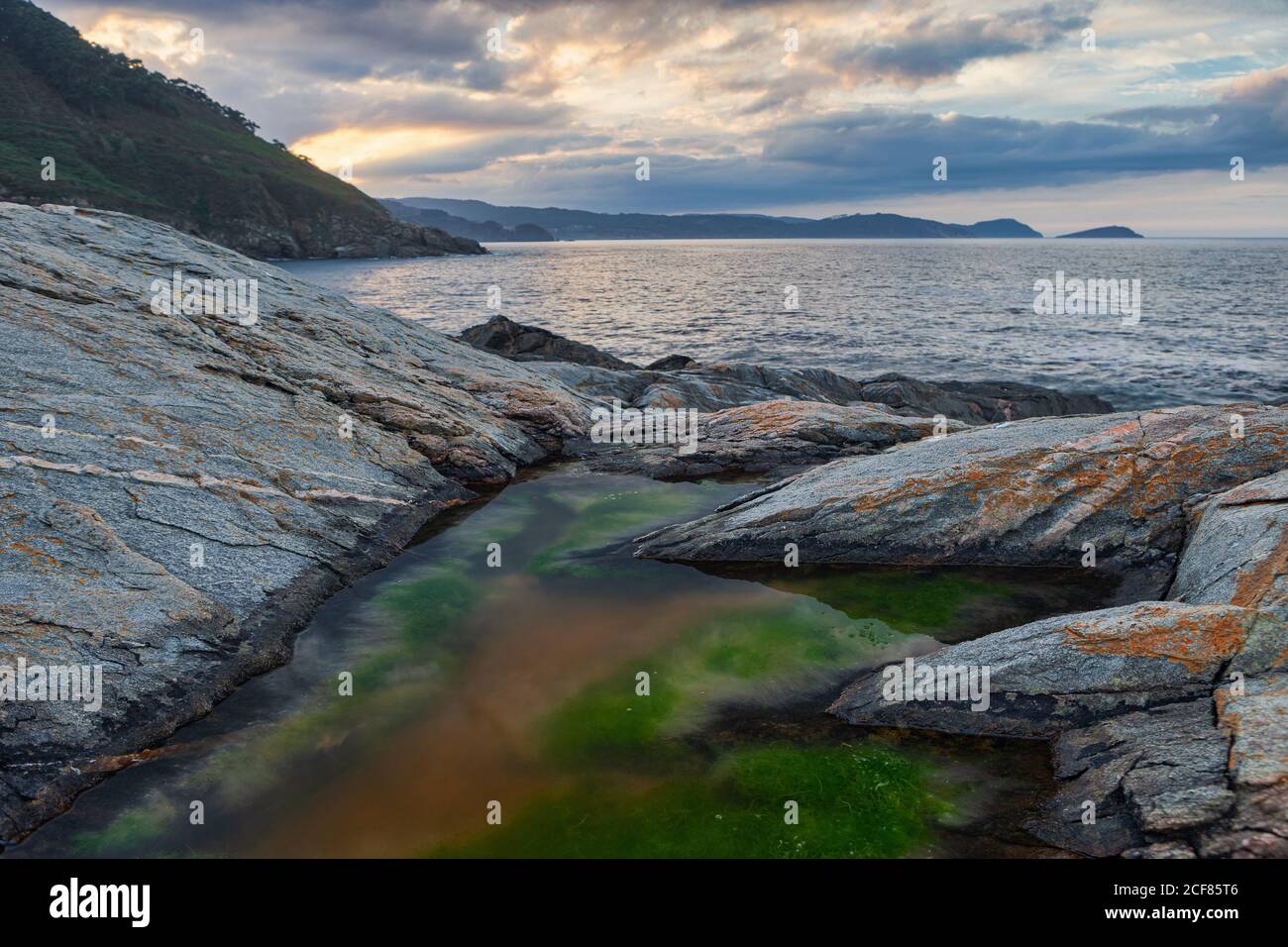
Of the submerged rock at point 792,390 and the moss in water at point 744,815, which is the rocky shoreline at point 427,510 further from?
the submerged rock at point 792,390

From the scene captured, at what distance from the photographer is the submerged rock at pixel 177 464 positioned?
9.16 metres

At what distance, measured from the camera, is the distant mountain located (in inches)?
5699

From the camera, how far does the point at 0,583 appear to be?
944 cm

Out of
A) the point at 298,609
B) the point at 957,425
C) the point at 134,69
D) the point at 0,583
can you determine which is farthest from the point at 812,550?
the point at 134,69

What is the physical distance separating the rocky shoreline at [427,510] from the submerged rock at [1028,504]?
0.05 meters

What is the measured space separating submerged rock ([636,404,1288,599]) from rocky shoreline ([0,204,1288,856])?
52 mm

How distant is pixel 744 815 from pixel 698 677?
2.92 metres

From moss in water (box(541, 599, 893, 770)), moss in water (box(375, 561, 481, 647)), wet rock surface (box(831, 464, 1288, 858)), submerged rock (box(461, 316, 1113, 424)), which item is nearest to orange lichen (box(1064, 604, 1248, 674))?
wet rock surface (box(831, 464, 1288, 858))

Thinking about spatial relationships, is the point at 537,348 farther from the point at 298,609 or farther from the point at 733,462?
the point at 298,609

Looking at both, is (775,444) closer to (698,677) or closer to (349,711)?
(698,677)

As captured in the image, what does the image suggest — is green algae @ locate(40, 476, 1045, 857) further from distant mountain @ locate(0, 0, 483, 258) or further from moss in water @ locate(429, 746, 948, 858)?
distant mountain @ locate(0, 0, 483, 258)

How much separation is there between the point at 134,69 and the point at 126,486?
789ft

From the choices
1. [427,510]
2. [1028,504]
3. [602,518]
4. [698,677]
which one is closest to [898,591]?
[1028,504]

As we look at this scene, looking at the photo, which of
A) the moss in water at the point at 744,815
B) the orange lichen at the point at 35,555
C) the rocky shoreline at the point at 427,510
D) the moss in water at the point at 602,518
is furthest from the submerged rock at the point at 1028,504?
the orange lichen at the point at 35,555
